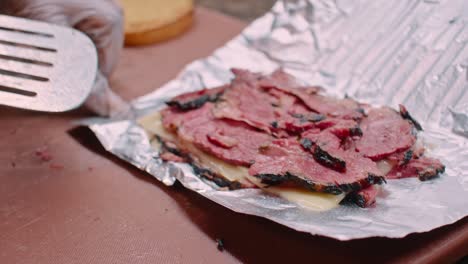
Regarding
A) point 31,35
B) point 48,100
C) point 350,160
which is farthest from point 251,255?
point 31,35

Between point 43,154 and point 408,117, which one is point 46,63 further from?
point 408,117

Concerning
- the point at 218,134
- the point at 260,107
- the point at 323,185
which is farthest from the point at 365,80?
the point at 323,185

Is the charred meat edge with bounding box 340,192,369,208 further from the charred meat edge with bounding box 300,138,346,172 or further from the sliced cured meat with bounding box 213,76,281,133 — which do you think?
the sliced cured meat with bounding box 213,76,281,133

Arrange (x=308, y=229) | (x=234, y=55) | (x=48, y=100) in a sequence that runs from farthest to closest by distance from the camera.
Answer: (x=234, y=55) < (x=48, y=100) < (x=308, y=229)

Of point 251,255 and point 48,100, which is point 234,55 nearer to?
point 48,100

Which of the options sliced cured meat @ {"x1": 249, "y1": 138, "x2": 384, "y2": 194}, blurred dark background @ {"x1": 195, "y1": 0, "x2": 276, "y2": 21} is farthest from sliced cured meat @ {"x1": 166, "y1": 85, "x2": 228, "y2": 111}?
blurred dark background @ {"x1": 195, "y1": 0, "x2": 276, "y2": 21}

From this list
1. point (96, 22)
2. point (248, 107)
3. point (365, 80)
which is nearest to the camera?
point (248, 107)
